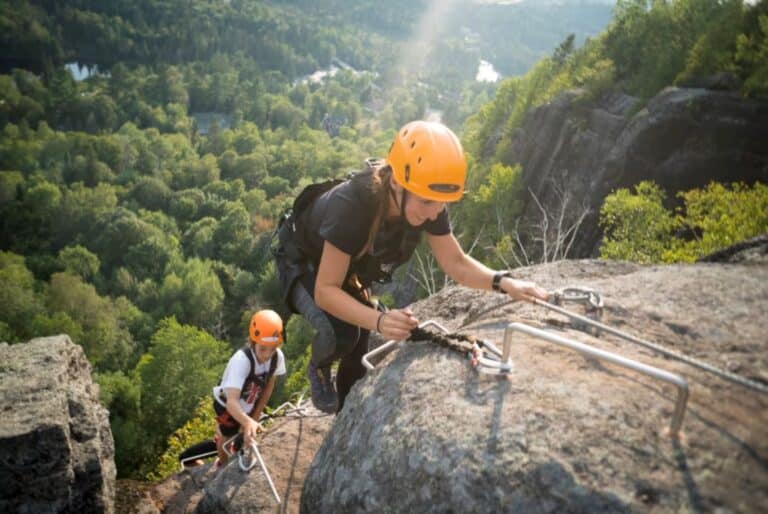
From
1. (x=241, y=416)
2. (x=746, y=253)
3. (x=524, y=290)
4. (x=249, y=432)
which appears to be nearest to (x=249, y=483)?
(x=249, y=432)

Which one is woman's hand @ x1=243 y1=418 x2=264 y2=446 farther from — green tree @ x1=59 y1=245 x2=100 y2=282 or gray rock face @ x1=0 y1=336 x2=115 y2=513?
green tree @ x1=59 y1=245 x2=100 y2=282

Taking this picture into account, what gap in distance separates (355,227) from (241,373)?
3.48 meters

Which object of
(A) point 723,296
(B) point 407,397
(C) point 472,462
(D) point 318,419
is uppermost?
(A) point 723,296

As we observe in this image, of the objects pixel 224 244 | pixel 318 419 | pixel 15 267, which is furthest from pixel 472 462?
pixel 224 244

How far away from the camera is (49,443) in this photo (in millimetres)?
6555

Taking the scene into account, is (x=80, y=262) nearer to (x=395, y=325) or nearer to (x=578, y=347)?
(x=395, y=325)

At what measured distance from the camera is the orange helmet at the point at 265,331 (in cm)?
690

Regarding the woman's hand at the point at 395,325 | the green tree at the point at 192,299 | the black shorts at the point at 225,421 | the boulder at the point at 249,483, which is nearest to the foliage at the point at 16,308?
the green tree at the point at 192,299

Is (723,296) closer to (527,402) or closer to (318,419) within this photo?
(527,402)

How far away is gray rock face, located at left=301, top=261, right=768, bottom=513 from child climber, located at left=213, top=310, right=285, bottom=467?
2.77m

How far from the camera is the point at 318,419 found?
730cm

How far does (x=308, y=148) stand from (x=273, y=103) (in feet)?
116

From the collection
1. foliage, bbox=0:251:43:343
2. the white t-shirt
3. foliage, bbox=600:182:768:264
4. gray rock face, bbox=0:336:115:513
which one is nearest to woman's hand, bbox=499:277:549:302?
the white t-shirt

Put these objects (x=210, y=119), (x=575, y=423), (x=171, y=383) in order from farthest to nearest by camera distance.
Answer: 1. (x=210, y=119)
2. (x=171, y=383)
3. (x=575, y=423)
